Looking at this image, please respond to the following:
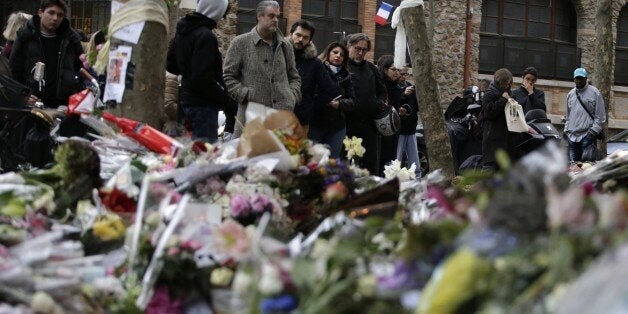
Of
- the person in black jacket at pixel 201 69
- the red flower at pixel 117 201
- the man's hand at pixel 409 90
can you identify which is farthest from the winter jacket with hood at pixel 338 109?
the red flower at pixel 117 201

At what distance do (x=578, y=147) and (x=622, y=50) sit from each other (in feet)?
44.4

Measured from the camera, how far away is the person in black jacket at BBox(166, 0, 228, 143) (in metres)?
8.20

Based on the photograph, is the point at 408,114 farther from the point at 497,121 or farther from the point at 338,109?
the point at 338,109

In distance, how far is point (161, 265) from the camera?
3791mm

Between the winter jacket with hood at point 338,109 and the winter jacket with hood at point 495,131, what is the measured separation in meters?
1.81

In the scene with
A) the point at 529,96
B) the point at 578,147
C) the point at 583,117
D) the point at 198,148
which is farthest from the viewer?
the point at 578,147

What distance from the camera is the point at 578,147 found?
15703mm

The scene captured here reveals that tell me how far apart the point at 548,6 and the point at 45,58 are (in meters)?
19.7

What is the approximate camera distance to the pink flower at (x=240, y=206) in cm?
476

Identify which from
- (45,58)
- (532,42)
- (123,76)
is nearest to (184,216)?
(123,76)

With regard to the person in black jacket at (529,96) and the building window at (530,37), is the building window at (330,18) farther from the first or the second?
the person in black jacket at (529,96)

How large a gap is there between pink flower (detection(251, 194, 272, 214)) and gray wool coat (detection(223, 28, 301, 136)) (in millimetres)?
4074

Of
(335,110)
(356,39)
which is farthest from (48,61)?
(356,39)

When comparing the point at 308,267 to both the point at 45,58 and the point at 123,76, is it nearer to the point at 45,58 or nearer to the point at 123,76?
the point at 123,76
